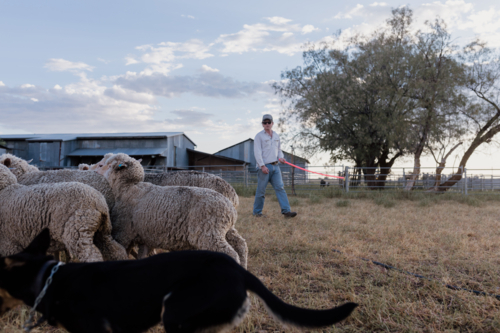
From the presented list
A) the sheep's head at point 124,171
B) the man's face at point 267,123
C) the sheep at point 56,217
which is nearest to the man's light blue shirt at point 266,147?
the man's face at point 267,123

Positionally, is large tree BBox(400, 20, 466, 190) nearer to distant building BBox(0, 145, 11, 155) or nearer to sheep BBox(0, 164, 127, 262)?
sheep BBox(0, 164, 127, 262)

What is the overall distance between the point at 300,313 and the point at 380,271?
2560 millimetres

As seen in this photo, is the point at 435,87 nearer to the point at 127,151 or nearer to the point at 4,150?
the point at 127,151

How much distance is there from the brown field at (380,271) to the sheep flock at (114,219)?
66 centimetres

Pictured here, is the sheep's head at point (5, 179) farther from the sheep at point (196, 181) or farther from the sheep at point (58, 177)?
the sheep at point (196, 181)

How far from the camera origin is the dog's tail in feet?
4.99

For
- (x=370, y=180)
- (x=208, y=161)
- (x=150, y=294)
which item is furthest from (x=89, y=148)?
(x=150, y=294)

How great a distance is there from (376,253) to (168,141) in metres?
24.9

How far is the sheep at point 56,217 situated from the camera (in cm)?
298

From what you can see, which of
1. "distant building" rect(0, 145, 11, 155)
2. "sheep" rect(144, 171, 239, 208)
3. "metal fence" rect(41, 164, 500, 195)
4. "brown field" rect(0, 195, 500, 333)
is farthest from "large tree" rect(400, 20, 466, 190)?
"distant building" rect(0, 145, 11, 155)

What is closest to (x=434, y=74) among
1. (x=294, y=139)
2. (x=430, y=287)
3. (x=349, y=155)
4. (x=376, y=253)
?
(x=349, y=155)

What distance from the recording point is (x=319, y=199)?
12.1 metres

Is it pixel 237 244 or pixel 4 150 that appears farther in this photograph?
pixel 4 150

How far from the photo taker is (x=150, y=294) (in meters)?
1.61
